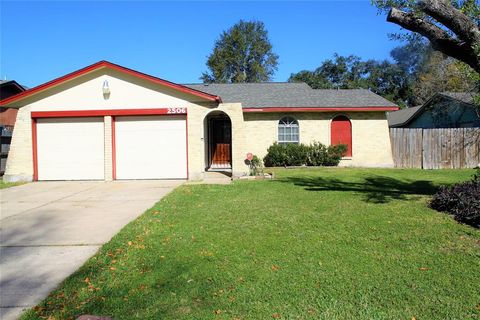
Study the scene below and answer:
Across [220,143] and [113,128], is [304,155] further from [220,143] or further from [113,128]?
[113,128]

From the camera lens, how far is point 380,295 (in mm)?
3900

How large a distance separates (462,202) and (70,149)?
41.9 ft

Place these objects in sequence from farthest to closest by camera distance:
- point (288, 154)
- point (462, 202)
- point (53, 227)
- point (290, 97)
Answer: point (290, 97), point (288, 154), point (462, 202), point (53, 227)

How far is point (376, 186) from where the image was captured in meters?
11.9

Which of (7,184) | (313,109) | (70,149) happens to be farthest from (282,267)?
(313,109)

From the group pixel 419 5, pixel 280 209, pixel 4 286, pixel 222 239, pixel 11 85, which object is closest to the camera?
pixel 4 286

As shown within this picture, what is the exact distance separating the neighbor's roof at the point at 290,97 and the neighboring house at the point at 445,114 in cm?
227

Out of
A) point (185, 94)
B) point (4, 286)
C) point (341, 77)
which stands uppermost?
point (341, 77)

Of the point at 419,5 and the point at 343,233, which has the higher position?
the point at 419,5

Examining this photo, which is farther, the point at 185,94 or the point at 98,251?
the point at 185,94

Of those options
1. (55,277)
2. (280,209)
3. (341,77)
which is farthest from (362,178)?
(341,77)

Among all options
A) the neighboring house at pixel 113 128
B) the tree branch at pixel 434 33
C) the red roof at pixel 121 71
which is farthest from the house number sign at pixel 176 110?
the tree branch at pixel 434 33

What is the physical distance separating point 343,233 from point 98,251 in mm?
3722

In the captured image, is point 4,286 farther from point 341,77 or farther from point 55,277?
point 341,77
